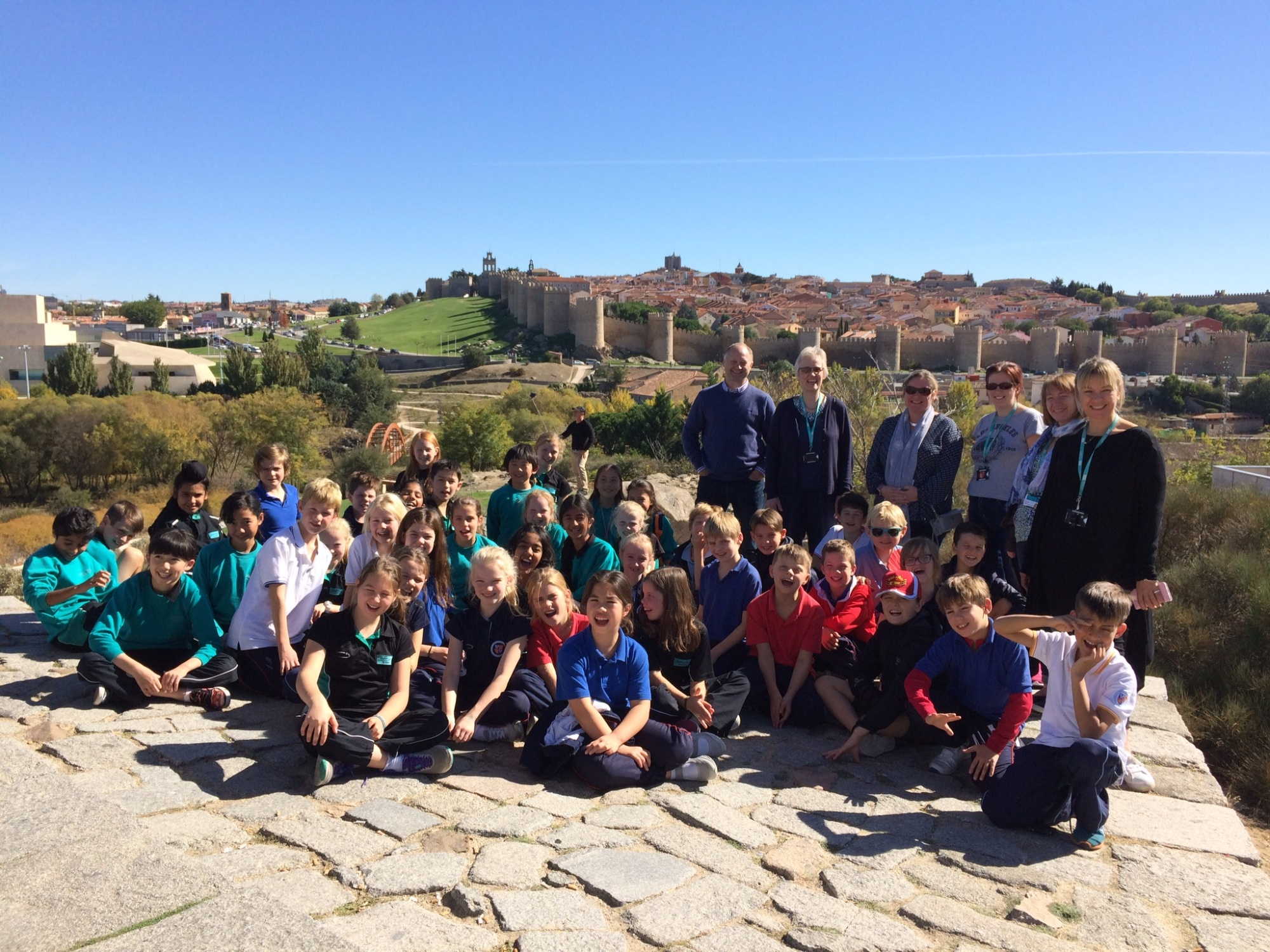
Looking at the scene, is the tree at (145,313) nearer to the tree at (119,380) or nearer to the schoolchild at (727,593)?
the tree at (119,380)

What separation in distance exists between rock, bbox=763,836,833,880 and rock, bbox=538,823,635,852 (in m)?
0.42

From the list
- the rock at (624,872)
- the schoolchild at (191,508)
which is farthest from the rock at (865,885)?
the schoolchild at (191,508)

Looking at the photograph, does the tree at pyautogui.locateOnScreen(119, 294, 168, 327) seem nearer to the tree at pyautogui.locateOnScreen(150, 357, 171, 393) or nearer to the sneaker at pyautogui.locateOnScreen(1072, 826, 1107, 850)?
the tree at pyautogui.locateOnScreen(150, 357, 171, 393)

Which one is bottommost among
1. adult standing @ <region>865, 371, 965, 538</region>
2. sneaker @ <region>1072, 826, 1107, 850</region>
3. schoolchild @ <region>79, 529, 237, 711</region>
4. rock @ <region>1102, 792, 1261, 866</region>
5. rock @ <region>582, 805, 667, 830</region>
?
rock @ <region>1102, 792, 1261, 866</region>

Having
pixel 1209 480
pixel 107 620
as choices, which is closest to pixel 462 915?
pixel 107 620

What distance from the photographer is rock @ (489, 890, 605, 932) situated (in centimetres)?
230

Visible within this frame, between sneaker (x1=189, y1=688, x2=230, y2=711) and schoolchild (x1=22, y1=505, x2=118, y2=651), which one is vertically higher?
schoolchild (x1=22, y1=505, x2=118, y2=651)

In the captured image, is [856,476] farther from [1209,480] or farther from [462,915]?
[462,915]

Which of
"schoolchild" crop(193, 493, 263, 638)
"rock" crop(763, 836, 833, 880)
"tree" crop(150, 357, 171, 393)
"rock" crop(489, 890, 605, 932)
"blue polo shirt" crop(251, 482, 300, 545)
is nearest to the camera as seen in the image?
"rock" crop(489, 890, 605, 932)

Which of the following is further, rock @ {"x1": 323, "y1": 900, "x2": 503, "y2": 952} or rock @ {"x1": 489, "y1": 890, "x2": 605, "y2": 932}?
rock @ {"x1": 489, "y1": 890, "x2": 605, "y2": 932}

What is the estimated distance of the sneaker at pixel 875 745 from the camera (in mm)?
3727

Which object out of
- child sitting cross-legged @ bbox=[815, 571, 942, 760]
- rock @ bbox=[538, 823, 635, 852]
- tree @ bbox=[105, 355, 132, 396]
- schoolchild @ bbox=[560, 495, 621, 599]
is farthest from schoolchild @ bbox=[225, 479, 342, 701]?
tree @ bbox=[105, 355, 132, 396]

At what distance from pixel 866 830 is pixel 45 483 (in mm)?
33388

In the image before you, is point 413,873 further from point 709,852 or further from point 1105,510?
point 1105,510
